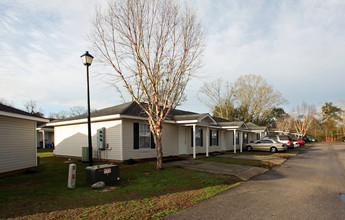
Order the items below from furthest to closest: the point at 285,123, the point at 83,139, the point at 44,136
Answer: the point at 285,123 < the point at 44,136 < the point at 83,139

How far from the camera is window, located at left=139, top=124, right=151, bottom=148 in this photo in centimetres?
1424

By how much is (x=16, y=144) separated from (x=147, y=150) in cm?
705

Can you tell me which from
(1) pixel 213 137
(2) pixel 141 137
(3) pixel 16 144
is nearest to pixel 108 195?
(3) pixel 16 144

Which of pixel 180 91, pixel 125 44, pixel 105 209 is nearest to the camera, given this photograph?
pixel 105 209

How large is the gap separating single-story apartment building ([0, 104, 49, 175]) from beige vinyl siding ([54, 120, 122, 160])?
3947 millimetres

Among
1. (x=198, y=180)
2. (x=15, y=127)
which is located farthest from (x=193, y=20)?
(x=15, y=127)

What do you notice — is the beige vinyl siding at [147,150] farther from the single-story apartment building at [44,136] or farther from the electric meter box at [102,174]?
the single-story apartment building at [44,136]

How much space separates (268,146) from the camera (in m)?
24.0

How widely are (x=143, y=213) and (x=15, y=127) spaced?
8157mm

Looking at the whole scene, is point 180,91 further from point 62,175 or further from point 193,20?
point 62,175

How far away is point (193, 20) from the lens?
10.4 m

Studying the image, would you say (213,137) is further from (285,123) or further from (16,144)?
(285,123)

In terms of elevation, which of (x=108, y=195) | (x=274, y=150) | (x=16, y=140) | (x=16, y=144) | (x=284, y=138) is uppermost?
(x=16, y=140)

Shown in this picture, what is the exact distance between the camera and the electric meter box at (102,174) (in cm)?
729
